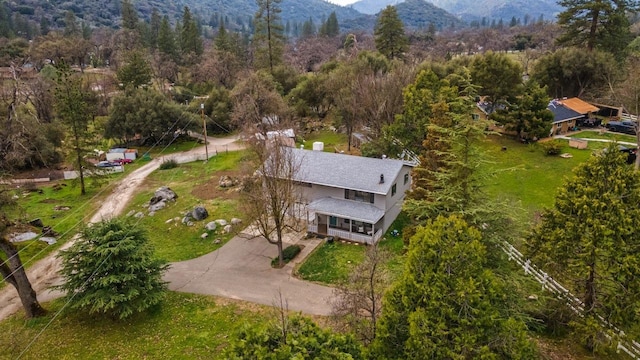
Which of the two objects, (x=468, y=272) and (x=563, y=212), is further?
(x=563, y=212)

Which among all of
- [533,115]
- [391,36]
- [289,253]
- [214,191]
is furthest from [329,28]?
[289,253]

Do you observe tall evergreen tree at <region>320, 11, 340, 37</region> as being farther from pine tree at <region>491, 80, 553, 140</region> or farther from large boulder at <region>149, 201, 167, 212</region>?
large boulder at <region>149, 201, 167, 212</region>

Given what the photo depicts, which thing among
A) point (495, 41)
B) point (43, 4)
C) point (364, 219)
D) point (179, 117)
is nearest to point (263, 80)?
point (179, 117)

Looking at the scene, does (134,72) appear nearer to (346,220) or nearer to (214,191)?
(214,191)

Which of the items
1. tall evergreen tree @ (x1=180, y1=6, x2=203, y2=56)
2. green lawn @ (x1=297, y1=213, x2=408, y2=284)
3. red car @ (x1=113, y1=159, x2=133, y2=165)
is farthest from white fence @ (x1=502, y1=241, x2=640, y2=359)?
tall evergreen tree @ (x1=180, y1=6, x2=203, y2=56)

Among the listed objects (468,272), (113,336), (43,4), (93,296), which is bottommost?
(113,336)

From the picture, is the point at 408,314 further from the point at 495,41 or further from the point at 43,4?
the point at 43,4
